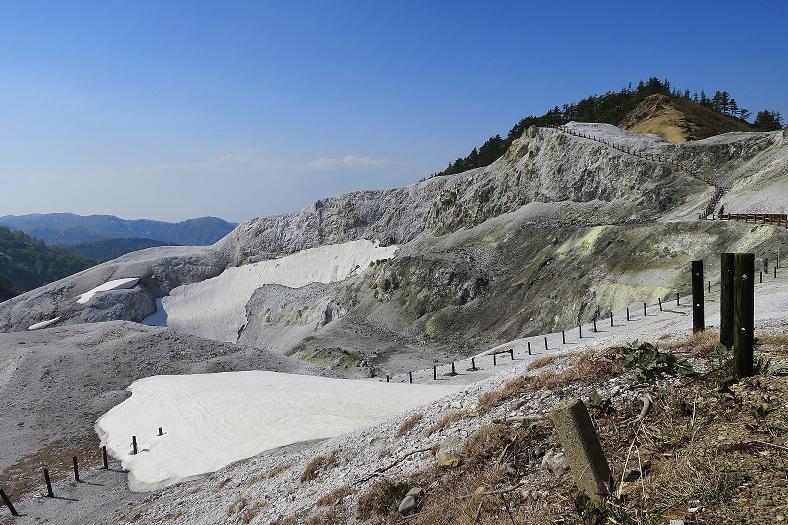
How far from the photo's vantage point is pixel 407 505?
23.6 ft

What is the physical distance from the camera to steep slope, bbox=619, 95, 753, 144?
57628 millimetres

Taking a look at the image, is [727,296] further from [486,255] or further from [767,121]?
[767,121]

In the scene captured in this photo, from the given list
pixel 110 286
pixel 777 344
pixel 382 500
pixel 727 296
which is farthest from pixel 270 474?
pixel 110 286

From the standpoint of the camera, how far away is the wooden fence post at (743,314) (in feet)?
21.1

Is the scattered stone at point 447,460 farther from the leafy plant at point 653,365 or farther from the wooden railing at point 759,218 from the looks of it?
the wooden railing at point 759,218

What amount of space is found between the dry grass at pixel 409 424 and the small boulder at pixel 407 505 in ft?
13.6

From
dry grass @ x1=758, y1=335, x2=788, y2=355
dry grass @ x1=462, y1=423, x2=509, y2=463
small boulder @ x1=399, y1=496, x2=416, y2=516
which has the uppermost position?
dry grass @ x1=758, y1=335, x2=788, y2=355

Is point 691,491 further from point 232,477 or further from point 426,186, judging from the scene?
point 426,186

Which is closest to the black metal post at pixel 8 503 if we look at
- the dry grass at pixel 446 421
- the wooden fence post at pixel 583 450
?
the dry grass at pixel 446 421

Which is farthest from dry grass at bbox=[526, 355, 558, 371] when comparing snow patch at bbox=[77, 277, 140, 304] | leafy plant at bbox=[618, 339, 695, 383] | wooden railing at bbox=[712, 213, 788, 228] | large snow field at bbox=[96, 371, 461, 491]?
snow patch at bbox=[77, 277, 140, 304]

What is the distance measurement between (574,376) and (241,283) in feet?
226

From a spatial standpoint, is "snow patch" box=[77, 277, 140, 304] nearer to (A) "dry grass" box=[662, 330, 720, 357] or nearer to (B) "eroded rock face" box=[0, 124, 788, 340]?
(B) "eroded rock face" box=[0, 124, 788, 340]

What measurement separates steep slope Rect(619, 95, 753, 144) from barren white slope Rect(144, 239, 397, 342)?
34705 mm

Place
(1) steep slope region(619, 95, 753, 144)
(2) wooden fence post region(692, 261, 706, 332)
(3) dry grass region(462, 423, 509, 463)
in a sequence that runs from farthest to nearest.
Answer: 1. (1) steep slope region(619, 95, 753, 144)
2. (2) wooden fence post region(692, 261, 706, 332)
3. (3) dry grass region(462, 423, 509, 463)
